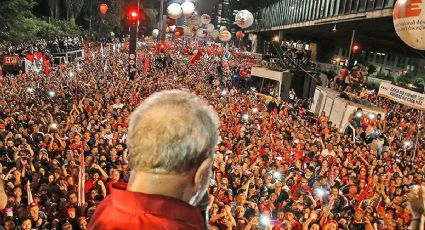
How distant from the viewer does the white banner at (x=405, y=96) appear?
33.7 ft

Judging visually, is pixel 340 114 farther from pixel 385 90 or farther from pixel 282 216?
pixel 282 216

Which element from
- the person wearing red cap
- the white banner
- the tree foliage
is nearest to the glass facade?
the white banner

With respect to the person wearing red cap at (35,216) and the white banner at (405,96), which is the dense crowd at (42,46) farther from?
the white banner at (405,96)

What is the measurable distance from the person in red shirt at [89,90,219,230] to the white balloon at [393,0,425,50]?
8524 millimetres

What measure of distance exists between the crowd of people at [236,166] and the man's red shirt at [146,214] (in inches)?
45.7

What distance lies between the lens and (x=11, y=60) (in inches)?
704

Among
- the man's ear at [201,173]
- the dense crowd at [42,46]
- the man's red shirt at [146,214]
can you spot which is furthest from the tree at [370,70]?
the man's red shirt at [146,214]

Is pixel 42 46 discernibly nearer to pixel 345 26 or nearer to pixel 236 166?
pixel 345 26

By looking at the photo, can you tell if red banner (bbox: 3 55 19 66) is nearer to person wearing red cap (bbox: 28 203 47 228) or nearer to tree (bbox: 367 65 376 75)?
person wearing red cap (bbox: 28 203 47 228)

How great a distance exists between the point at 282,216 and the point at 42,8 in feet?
124

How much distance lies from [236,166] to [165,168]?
25.5 ft

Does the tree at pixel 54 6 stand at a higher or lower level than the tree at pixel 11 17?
higher

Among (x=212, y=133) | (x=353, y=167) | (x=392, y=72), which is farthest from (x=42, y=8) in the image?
(x=212, y=133)

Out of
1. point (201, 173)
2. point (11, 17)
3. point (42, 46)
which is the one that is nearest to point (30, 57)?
point (11, 17)
